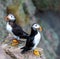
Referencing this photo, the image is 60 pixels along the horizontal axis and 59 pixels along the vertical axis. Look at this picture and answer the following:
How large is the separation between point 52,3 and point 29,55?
698 cm

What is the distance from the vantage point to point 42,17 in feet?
49.1

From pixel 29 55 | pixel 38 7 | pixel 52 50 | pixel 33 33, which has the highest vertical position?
pixel 33 33

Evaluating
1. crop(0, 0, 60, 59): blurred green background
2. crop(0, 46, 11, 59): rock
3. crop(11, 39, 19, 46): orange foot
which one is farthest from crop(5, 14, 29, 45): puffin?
crop(0, 0, 60, 59): blurred green background

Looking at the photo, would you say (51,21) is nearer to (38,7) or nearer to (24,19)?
(38,7)

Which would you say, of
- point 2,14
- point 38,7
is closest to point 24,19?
point 2,14

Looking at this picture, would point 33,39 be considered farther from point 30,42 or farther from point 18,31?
point 18,31

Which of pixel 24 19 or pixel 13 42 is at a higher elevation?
pixel 13 42

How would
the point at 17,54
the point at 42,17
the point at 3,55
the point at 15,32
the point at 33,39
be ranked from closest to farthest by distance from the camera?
the point at 3,55 < the point at 33,39 < the point at 17,54 < the point at 15,32 < the point at 42,17

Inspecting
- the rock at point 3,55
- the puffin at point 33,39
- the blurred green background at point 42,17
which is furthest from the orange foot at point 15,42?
the blurred green background at point 42,17

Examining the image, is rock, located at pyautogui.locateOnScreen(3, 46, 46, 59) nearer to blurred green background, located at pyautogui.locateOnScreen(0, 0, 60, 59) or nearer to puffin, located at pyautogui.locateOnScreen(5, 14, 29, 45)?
puffin, located at pyautogui.locateOnScreen(5, 14, 29, 45)

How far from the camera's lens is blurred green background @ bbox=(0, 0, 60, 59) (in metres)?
11.8

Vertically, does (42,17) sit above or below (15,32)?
below

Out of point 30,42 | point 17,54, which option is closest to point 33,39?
point 30,42

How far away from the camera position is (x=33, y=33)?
25.5 feet
